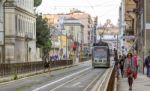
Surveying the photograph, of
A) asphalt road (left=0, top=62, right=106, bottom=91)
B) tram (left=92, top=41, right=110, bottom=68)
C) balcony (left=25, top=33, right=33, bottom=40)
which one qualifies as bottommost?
asphalt road (left=0, top=62, right=106, bottom=91)

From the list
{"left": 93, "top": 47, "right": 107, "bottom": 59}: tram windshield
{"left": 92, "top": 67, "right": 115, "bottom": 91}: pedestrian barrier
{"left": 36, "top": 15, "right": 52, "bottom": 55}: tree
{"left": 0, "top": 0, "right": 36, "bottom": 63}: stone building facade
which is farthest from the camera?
{"left": 36, "top": 15, "right": 52, "bottom": 55}: tree

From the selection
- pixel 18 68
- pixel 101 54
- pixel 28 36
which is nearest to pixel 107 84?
pixel 18 68

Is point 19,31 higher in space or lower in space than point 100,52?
higher

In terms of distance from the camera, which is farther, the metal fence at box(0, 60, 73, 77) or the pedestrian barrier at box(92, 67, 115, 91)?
the metal fence at box(0, 60, 73, 77)

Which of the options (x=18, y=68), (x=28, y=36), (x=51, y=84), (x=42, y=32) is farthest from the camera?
(x=42, y=32)

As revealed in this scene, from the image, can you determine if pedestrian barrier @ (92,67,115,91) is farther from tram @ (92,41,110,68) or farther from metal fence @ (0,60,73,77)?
tram @ (92,41,110,68)

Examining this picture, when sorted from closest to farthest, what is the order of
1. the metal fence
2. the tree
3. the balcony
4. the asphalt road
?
1. the asphalt road
2. the metal fence
3. the balcony
4. the tree

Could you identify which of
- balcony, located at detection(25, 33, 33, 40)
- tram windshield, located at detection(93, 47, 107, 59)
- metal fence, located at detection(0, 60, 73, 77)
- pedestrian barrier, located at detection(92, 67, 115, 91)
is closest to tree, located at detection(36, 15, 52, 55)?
balcony, located at detection(25, 33, 33, 40)

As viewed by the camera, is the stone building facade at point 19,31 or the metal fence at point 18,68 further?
the stone building facade at point 19,31

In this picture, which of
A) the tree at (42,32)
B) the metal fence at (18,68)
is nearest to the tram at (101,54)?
the metal fence at (18,68)

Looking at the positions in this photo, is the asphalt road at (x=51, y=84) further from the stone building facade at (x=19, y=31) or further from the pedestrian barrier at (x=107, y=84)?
the stone building facade at (x=19, y=31)

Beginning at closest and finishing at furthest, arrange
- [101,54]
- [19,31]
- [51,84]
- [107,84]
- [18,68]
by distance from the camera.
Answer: [107,84], [51,84], [18,68], [101,54], [19,31]

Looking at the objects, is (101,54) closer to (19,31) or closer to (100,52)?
(100,52)

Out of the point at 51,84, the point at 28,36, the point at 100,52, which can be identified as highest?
the point at 28,36
